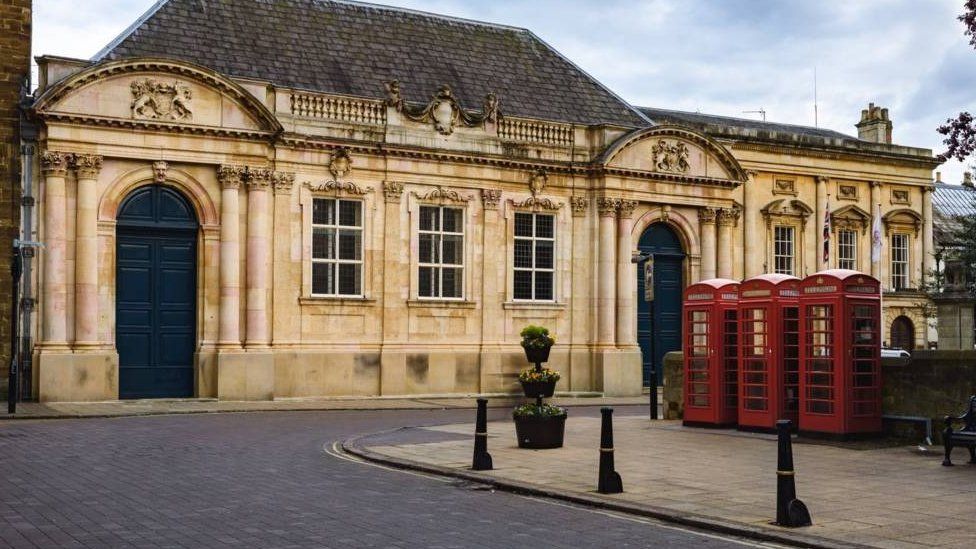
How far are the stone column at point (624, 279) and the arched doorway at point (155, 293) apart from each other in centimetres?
1262

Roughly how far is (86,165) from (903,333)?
3113 cm

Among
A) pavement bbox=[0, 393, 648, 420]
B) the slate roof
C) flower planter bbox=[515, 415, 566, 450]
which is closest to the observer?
flower planter bbox=[515, 415, 566, 450]

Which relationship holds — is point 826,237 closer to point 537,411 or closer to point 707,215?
point 707,215

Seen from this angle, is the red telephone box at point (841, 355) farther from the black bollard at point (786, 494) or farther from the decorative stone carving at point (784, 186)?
the decorative stone carving at point (784, 186)

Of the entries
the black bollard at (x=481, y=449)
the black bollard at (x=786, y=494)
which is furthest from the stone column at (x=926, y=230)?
the black bollard at (x=786, y=494)

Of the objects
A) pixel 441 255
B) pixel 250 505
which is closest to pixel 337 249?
pixel 441 255

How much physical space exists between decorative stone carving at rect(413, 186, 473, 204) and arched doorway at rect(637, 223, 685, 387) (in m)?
6.26

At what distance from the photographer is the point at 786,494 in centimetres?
1103

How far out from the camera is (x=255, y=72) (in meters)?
32.6

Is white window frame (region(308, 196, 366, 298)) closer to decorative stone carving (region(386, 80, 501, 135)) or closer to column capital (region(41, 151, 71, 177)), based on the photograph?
decorative stone carving (region(386, 80, 501, 135))

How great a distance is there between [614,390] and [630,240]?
15.0 ft

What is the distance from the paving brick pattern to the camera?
10.2 m

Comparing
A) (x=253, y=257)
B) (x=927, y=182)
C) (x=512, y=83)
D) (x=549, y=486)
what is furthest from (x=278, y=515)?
(x=927, y=182)

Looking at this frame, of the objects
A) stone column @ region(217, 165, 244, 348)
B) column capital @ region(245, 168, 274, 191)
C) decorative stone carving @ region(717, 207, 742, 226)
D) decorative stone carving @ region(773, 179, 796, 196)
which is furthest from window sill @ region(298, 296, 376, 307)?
decorative stone carving @ region(773, 179, 796, 196)
